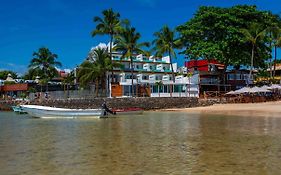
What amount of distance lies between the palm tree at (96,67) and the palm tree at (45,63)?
21.2 m

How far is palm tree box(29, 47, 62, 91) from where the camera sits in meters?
79.2

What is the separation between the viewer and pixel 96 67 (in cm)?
5984

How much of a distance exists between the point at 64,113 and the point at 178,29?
31.6m

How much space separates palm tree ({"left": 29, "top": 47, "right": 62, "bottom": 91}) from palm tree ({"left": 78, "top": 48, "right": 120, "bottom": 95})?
21.2 m

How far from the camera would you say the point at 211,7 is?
58562mm

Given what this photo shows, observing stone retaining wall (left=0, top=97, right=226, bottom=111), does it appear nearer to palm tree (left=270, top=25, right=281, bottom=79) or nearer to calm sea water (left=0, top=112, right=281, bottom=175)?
palm tree (left=270, top=25, right=281, bottom=79)

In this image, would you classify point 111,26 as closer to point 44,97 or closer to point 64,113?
point 44,97

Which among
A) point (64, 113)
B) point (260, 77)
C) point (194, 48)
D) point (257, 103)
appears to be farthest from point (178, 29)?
point (64, 113)

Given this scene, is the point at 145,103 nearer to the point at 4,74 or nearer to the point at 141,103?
the point at 141,103

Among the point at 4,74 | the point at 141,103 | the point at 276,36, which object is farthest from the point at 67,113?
the point at 4,74

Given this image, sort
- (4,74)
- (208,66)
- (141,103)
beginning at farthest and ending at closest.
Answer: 1. (4,74)
2. (208,66)
3. (141,103)

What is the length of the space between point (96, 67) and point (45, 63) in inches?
963

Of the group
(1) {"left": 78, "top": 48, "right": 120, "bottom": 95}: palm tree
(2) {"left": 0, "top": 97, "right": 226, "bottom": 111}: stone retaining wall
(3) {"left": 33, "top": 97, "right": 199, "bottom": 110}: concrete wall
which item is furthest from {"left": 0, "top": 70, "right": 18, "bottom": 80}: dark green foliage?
(3) {"left": 33, "top": 97, "right": 199, "bottom": 110}: concrete wall

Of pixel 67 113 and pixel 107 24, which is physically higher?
pixel 107 24
